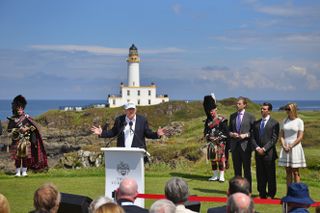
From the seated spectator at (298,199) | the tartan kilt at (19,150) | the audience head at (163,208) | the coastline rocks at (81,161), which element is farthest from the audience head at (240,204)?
the coastline rocks at (81,161)

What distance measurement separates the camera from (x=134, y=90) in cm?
11669

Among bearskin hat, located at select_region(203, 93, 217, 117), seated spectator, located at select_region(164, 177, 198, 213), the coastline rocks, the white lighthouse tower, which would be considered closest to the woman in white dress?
bearskin hat, located at select_region(203, 93, 217, 117)

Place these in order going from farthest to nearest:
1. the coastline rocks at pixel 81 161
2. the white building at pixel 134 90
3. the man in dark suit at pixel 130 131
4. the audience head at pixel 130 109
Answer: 1. the white building at pixel 134 90
2. the coastline rocks at pixel 81 161
3. the man in dark suit at pixel 130 131
4. the audience head at pixel 130 109

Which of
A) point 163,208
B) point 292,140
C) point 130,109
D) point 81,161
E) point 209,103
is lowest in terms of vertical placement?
point 81,161

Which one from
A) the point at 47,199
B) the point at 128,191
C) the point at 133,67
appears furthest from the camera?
the point at 133,67

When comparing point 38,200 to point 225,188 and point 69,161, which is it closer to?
point 225,188

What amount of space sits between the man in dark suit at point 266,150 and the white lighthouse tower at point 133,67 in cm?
10206

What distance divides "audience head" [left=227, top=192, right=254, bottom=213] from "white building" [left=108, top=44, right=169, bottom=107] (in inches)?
4262

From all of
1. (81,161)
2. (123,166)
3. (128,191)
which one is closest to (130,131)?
(123,166)

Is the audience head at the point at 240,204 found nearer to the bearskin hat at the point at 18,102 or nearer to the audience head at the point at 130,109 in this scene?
the audience head at the point at 130,109

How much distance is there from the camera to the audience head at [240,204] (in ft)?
19.7

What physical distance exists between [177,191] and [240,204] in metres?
1.44

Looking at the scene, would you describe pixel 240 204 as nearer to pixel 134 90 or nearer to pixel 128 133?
pixel 128 133

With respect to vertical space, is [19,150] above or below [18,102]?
below
